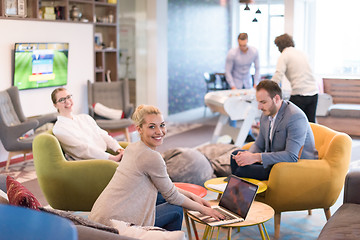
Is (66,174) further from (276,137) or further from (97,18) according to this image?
(97,18)

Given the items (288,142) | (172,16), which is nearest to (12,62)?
(288,142)

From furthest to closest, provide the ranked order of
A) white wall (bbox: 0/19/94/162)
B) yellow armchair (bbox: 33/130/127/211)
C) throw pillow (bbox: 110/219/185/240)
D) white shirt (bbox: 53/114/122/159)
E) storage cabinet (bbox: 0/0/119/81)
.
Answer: storage cabinet (bbox: 0/0/119/81) → white wall (bbox: 0/19/94/162) → white shirt (bbox: 53/114/122/159) → yellow armchair (bbox: 33/130/127/211) → throw pillow (bbox: 110/219/185/240)

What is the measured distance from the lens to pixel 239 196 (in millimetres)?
3303

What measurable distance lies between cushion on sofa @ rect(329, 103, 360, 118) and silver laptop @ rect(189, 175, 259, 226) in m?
5.41

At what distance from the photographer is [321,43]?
9719mm

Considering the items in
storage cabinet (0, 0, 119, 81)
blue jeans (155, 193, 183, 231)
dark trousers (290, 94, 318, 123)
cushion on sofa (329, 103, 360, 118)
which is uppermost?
storage cabinet (0, 0, 119, 81)

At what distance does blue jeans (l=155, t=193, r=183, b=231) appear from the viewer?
3.13 m

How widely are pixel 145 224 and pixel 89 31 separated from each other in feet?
18.9

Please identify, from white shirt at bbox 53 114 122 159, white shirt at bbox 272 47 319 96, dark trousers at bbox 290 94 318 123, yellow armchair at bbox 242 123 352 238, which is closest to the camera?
yellow armchair at bbox 242 123 352 238

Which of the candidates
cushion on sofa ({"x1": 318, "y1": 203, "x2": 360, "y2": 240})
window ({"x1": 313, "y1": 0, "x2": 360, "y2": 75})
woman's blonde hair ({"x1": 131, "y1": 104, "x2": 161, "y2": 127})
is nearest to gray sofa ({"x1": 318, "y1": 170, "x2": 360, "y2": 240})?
cushion on sofa ({"x1": 318, "y1": 203, "x2": 360, "y2": 240})

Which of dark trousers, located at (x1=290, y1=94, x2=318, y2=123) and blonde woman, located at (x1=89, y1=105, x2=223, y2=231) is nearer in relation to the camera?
blonde woman, located at (x1=89, y1=105, x2=223, y2=231)

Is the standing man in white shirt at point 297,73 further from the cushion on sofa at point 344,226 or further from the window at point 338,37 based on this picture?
the window at point 338,37

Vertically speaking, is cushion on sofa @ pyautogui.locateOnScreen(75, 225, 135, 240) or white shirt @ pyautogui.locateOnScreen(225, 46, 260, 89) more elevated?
white shirt @ pyautogui.locateOnScreen(225, 46, 260, 89)

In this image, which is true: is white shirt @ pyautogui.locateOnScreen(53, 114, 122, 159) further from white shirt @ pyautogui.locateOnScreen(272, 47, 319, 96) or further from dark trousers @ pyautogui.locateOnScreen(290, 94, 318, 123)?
dark trousers @ pyautogui.locateOnScreen(290, 94, 318, 123)
